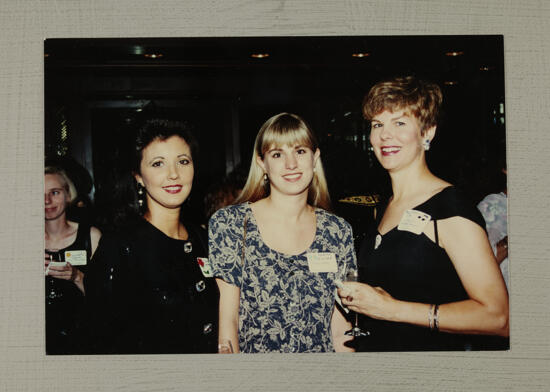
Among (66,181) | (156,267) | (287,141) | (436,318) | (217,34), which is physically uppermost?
(217,34)

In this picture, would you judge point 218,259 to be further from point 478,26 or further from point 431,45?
point 478,26

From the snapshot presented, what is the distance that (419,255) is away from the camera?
6.54 ft

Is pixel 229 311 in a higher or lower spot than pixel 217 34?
lower

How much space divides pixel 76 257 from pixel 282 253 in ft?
2.77

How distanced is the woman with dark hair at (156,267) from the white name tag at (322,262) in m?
0.42

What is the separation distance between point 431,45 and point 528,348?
1328 mm

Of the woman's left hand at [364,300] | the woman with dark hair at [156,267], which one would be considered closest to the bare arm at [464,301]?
the woman's left hand at [364,300]

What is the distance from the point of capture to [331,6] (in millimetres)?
2096

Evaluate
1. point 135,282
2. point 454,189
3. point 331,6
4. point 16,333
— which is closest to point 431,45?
point 331,6

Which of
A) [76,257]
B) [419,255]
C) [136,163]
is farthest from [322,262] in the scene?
[76,257]

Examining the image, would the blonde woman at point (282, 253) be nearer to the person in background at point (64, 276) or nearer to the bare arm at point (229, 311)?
the bare arm at point (229, 311)

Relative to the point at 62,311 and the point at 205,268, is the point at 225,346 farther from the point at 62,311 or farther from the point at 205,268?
the point at 62,311

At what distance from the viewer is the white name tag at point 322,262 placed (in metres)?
2.03

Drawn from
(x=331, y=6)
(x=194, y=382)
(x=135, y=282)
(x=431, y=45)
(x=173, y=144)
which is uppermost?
(x=331, y=6)
